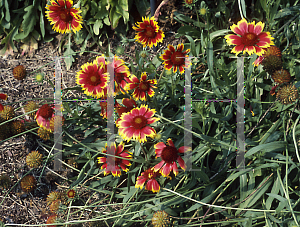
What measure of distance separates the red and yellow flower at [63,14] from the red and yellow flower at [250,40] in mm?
804

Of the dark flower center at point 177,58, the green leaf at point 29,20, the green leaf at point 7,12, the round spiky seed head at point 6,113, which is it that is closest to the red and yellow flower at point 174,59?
the dark flower center at point 177,58

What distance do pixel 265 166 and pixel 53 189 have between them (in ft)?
4.55

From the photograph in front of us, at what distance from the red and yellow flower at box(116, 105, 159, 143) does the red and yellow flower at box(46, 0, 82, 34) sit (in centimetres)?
58

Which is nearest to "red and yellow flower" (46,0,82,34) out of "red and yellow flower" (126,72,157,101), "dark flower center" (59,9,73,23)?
"dark flower center" (59,9,73,23)

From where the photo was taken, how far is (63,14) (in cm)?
149

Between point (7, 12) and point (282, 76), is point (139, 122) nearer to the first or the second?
point (282, 76)

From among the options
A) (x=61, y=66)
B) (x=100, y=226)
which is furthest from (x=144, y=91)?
(x=61, y=66)

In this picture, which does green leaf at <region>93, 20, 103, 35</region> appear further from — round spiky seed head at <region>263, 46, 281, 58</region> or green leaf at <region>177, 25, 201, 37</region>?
round spiky seed head at <region>263, 46, 281, 58</region>

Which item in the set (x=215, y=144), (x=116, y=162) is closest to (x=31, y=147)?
(x=116, y=162)

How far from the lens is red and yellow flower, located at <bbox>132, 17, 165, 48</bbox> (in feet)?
4.92

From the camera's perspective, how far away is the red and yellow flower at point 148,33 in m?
1.50

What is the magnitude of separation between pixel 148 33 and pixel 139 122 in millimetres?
534

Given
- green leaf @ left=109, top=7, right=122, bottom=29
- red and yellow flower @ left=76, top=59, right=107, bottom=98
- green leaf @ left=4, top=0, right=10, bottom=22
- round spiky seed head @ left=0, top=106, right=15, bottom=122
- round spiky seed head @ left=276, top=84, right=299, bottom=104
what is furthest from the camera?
green leaf @ left=4, top=0, right=10, bottom=22

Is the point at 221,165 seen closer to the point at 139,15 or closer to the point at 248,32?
the point at 248,32
